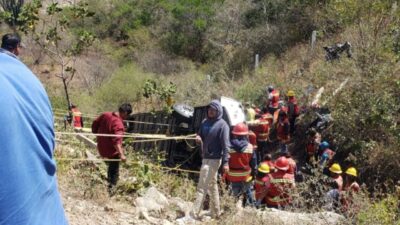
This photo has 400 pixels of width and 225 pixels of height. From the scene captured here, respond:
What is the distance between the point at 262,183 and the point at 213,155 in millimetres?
1301

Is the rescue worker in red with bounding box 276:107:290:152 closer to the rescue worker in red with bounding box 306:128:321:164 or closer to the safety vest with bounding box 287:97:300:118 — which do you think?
the safety vest with bounding box 287:97:300:118

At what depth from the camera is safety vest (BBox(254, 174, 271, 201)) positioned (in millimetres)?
7340

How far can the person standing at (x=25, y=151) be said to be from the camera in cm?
96

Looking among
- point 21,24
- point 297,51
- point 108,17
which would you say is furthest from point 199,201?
point 108,17

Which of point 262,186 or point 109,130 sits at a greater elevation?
point 109,130

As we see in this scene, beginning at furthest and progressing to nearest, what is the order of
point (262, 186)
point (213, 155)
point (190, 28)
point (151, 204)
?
point (190, 28)
point (262, 186)
point (151, 204)
point (213, 155)

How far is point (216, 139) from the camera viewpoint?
6.48 m

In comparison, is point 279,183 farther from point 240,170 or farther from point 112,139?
point 112,139

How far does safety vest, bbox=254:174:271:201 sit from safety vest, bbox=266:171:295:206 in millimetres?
57

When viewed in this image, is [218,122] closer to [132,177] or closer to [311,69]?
[132,177]

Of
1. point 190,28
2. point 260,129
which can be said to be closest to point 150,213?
point 260,129

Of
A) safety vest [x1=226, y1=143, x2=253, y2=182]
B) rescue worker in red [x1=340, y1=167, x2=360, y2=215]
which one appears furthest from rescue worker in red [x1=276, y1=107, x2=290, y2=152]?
safety vest [x1=226, y1=143, x2=253, y2=182]

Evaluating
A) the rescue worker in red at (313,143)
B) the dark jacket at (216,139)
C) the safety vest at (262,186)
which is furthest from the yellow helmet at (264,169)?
the rescue worker in red at (313,143)

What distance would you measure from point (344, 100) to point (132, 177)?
17.4ft
